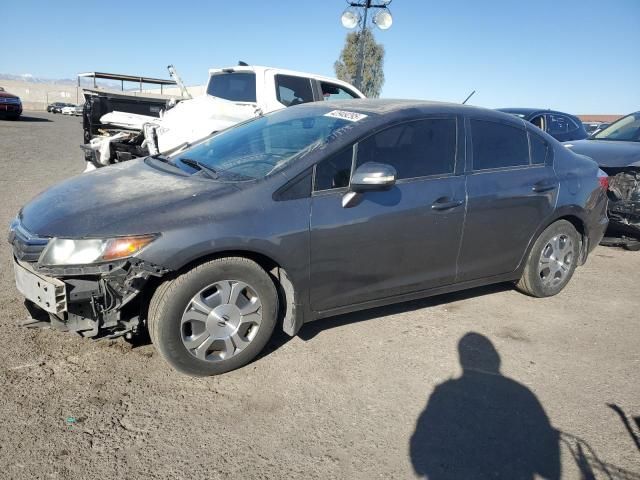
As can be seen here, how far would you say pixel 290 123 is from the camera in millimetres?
3904

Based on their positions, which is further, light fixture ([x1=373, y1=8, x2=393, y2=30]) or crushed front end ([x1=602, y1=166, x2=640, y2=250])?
light fixture ([x1=373, y1=8, x2=393, y2=30])

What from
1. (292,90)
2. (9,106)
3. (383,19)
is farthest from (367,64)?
(292,90)

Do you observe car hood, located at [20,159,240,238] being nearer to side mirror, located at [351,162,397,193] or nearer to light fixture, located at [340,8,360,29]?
side mirror, located at [351,162,397,193]

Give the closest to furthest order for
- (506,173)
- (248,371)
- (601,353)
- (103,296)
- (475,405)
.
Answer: (103,296)
(475,405)
(248,371)
(601,353)
(506,173)

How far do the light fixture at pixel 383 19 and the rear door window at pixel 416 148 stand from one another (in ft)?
28.1

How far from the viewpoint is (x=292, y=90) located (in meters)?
7.73

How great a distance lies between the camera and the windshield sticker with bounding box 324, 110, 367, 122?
3.54m

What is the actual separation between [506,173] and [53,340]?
11.9 feet

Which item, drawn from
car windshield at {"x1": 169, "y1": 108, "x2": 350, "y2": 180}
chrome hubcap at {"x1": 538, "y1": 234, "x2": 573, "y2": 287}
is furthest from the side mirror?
chrome hubcap at {"x1": 538, "y1": 234, "x2": 573, "y2": 287}

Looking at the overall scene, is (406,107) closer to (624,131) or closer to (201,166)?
(201,166)

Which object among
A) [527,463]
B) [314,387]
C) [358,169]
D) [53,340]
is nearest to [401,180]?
[358,169]

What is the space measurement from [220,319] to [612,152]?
5863mm

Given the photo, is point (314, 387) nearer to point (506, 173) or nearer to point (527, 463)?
point (527, 463)

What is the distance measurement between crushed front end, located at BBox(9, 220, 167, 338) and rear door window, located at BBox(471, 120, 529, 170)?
259 centimetres
